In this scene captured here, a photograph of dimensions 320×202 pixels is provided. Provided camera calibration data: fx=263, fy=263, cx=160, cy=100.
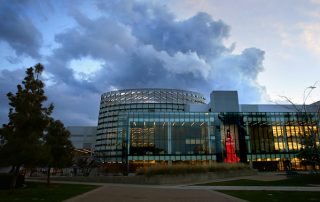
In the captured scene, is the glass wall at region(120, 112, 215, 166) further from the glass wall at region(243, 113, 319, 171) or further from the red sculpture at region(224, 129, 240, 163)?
the glass wall at region(243, 113, 319, 171)

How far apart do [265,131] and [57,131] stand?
5548cm

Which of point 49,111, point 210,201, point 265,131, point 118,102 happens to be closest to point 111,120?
point 118,102

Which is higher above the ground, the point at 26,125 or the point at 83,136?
the point at 83,136

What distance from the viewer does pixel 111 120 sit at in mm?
140875

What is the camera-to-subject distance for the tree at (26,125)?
19.3 m

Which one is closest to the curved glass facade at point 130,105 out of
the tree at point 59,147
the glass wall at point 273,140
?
the glass wall at point 273,140

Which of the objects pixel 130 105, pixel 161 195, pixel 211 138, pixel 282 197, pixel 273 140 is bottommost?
pixel 161 195

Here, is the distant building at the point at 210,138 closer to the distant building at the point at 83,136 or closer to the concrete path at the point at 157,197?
the concrete path at the point at 157,197

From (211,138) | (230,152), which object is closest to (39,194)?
(230,152)

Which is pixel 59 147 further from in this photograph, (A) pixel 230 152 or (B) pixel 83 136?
(B) pixel 83 136

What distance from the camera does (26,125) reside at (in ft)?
67.9

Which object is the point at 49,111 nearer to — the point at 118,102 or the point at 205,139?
the point at 205,139

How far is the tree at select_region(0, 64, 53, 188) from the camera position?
19344 millimetres

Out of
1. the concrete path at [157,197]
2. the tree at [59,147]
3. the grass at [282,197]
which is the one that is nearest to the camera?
the grass at [282,197]
